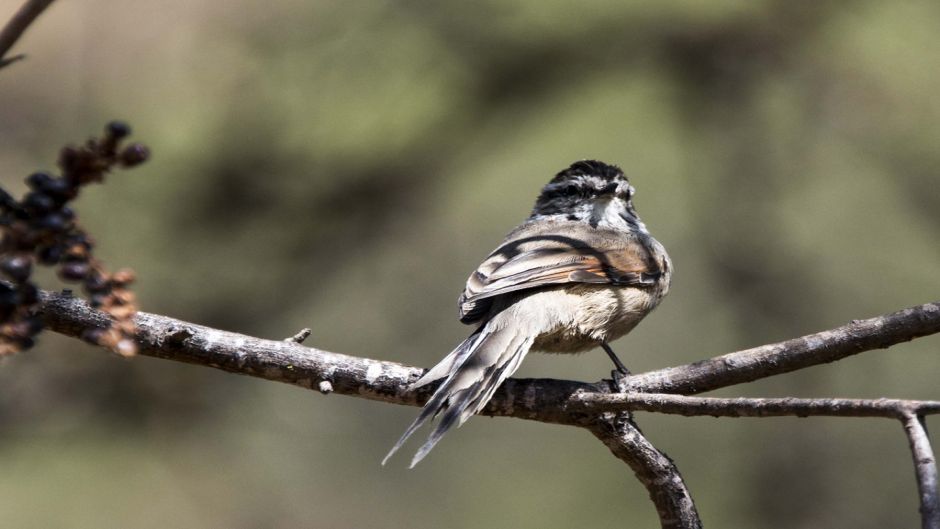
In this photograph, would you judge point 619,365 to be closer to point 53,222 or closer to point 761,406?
point 761,406

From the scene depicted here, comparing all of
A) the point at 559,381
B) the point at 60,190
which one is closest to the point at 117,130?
the point at 60,190

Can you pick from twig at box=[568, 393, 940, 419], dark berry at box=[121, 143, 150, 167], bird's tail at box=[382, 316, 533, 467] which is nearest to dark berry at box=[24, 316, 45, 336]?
dark berry at box=[121, 143, 150, 167]

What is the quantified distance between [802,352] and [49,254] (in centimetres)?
250

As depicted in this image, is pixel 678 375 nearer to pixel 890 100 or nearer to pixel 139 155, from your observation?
pixel 139 155

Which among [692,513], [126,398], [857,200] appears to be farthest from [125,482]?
[857,200]

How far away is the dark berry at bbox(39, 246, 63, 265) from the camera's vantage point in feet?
5.44

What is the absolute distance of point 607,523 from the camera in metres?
7.02

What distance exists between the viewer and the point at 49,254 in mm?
1661

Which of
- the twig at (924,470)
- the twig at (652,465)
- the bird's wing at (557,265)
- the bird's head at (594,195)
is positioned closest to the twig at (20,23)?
the twig at (924,470)

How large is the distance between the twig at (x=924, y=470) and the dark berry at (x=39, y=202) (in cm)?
181

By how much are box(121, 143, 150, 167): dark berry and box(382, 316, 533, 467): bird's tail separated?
5.21 feet

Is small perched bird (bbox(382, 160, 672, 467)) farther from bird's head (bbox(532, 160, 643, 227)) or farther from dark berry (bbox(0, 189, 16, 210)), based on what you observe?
dark berry (bbox(0, 189, 16, 210))

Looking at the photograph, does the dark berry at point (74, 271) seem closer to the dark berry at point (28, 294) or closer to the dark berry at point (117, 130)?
the dark berry at point (28, 294)

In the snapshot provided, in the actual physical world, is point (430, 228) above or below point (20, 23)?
above
